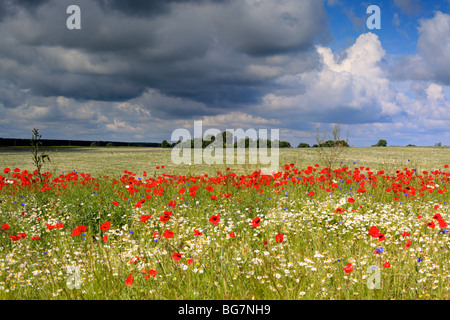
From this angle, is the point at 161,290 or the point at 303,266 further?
the point at 303,266

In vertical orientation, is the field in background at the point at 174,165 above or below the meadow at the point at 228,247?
above

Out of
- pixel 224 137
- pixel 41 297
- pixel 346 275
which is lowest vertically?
pixel 41 297

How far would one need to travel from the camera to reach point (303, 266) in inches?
139

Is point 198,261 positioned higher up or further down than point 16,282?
higher up

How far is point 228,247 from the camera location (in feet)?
14.0

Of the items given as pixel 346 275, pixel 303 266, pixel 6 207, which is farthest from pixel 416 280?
pixel 6 207

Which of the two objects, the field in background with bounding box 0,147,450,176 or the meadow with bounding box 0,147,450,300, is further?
the field in background with bounding box 0,147,450,176

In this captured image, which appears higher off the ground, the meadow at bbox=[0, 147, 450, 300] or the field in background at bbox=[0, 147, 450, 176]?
the field in background at bbox=[0, 147, 450, 176]

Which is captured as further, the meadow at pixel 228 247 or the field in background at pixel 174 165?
the field in background at pixel 174 165

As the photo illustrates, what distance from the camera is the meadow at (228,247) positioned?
9.91ft

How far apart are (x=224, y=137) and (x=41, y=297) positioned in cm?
3658

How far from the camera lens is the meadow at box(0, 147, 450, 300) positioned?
3020 millimetres
